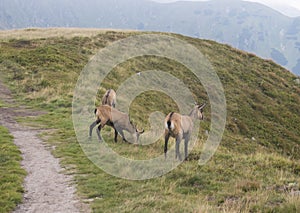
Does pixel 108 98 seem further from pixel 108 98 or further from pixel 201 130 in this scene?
pixel 201 130

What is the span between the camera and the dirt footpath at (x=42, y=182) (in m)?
7.84

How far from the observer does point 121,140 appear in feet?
48.7

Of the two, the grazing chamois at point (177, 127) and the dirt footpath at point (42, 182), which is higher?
the grazing chamois at point (177, 127)

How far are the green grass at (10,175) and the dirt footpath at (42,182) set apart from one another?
189mm

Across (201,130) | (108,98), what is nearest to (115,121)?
(108,98)

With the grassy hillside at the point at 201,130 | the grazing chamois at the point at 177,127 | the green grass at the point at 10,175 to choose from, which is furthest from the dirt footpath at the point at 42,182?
the grazing chamois at the point at 177,127

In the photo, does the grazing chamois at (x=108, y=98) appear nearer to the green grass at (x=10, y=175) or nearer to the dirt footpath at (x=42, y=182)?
the dirt footpath at (x=42, y=182)

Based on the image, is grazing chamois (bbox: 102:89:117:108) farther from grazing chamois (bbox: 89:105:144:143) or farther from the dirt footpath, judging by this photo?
the dirt footpath

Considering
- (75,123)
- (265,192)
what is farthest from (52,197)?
(75,123)

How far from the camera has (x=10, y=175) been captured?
9.51 meters

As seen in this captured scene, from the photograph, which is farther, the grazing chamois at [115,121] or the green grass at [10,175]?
the grazing chamois at [115,121]

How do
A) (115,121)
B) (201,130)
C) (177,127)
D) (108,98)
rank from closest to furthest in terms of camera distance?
(177,127)
(115,121)
(108,98)
(201,130)

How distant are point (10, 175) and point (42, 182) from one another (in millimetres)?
943

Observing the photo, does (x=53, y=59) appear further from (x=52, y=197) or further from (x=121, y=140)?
(x=52, y=197)
